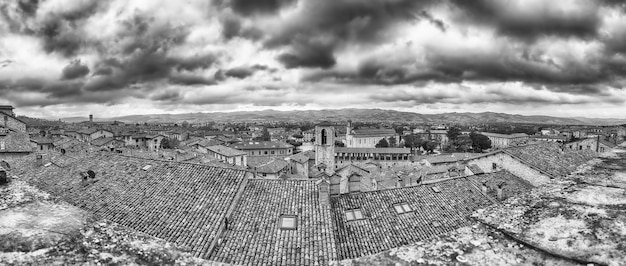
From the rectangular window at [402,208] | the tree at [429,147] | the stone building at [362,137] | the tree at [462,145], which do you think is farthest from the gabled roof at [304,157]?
the stone building at [362,137]

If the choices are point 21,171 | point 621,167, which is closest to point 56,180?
point 21,171

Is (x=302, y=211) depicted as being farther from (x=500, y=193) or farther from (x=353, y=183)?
(x=500, y=193)

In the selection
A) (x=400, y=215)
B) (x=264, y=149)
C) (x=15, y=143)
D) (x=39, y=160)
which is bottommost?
(x=264, y=149)

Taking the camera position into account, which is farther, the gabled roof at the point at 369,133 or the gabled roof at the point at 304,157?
the gabled roof at the point at 369,133

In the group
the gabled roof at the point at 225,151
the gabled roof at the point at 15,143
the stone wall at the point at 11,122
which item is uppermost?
the stone wall at the point at 11,122

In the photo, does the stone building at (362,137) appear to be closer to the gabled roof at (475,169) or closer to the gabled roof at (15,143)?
the gabled roof at (475,169)

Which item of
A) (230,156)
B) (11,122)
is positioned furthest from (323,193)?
(230,156)

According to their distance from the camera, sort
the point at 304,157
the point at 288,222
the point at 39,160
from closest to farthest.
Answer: the point at 288,222 < the point at 39,160 < the point at 304,157

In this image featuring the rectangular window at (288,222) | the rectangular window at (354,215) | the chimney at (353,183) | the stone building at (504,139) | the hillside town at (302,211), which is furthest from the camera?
the stone building at (504,139)
